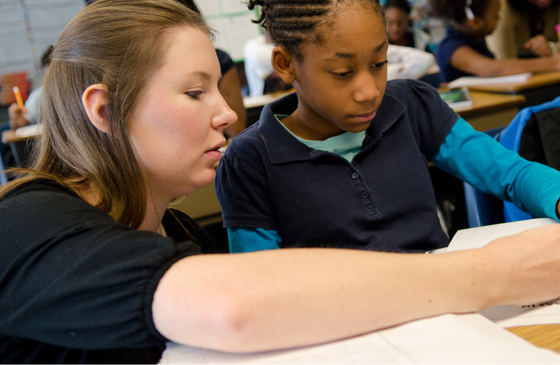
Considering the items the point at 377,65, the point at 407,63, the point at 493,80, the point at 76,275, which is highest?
the point at 377,65

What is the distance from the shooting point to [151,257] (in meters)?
0.45

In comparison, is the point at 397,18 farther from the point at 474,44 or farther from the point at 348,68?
the point at 348,68

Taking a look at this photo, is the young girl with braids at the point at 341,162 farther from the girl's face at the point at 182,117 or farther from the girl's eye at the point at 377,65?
the girl's face at the point at 182,117

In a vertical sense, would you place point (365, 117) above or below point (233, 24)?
below

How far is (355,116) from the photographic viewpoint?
923mm

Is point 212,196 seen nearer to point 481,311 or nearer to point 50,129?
point 50,129

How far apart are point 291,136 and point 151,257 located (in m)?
0.57

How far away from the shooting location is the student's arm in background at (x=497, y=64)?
253cm

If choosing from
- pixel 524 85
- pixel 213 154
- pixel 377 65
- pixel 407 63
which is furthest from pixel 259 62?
pixel 213 154

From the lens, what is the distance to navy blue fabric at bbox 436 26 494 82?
2.69m

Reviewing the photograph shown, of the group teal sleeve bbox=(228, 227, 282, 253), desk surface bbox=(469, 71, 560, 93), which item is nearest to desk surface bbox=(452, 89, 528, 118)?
desk surface bbox=(469, 71, 560, 93)

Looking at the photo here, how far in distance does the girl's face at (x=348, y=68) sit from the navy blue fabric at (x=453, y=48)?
2039mm

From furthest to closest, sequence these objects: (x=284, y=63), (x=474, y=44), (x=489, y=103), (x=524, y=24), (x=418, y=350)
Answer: (x=524, y=24), (x=474, y=44), (x=489, y=103), (x=284, y=63), (x=418, y=350)

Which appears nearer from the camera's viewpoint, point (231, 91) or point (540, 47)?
point (231, 91)
